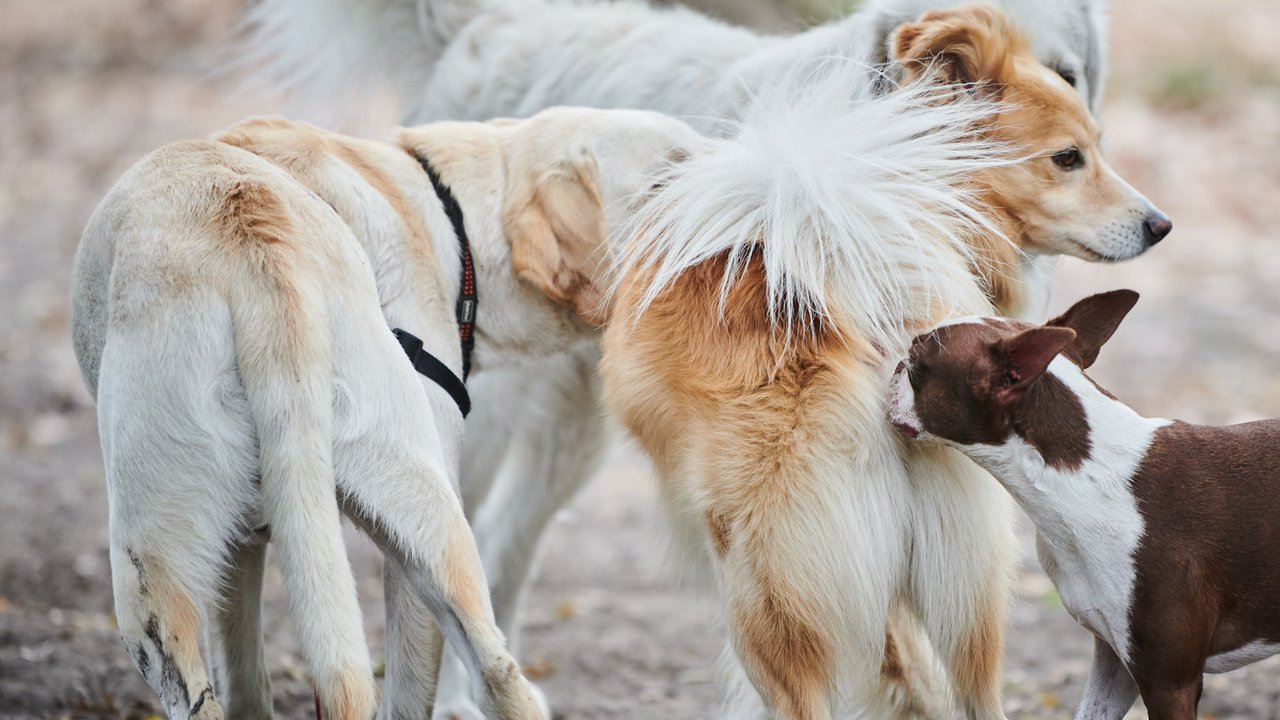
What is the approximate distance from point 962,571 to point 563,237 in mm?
1365

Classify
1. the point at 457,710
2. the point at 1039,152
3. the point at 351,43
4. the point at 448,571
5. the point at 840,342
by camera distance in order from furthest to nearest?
the point at 351,43, the point at 457,710, the point at 1039,152, the point at 840,342, the point at 448,571

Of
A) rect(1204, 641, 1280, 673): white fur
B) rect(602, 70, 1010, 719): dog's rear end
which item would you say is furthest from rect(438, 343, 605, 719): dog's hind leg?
rect(1204, 641, 1280, 673): white fur

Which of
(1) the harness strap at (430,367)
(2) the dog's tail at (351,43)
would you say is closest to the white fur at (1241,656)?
(1) the harness strap at (430,367)

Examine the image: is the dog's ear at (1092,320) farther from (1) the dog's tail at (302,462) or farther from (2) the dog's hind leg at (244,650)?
(2) the dog's hind leg at (244,650)

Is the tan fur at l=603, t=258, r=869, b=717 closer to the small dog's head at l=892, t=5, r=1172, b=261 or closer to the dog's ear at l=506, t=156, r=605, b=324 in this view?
the dog's ear at l=506, t=156, r=605, b=324

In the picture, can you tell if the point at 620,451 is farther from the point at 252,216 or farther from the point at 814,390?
the point at 252,216

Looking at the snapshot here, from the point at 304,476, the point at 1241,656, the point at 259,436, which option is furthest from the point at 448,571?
the point at 1241,656

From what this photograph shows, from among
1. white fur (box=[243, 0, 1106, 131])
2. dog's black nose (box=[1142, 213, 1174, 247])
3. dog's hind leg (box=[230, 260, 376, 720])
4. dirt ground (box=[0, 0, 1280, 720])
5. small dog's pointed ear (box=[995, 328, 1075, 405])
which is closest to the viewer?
dog's hind leg (box=[230, 260, 376, 720])

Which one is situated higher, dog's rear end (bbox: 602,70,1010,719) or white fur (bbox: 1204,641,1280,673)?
dog's rear end (bbox: 602,70,1010,719)

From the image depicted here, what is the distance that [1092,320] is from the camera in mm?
2967

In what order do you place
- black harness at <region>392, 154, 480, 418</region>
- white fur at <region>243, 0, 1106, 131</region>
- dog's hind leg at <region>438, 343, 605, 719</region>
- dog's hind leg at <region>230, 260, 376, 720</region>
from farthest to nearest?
1. dog's hind leg at <region>438, 343, 605, 719</region>
2. white fur at <region>243, 0, 1106, 131</region>
3. black harness at <region>392, 154, 480, 418</region>
4. dog's hind leg at <region>230, 260, 376, 720</region>

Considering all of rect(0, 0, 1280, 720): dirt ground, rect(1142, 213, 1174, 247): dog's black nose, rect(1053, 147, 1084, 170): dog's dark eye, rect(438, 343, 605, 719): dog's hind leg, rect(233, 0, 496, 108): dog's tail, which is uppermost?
rect(1053, 147, 1084, 170): dog's dark eye

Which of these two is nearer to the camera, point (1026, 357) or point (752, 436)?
point (1026, 357)

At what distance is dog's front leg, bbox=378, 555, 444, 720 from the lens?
3062mm
